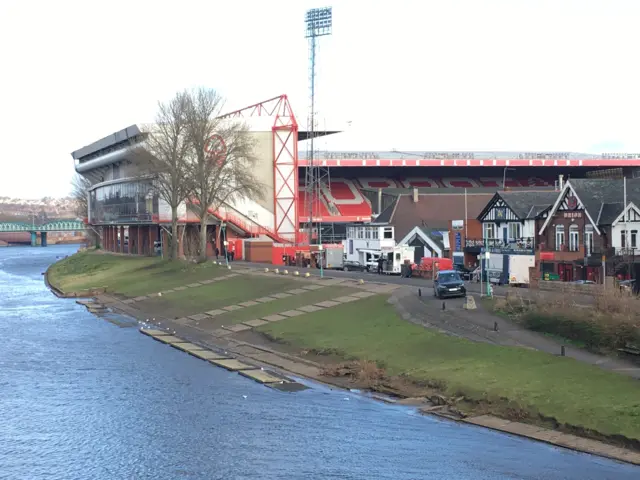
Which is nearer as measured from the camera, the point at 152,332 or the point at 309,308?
the point at 152,332

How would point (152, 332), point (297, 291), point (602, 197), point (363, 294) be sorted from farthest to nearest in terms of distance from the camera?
point (602, 197) → point (297, 291) → point (363, 294) → point (152, 332)

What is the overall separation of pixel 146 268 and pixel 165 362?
189 ft

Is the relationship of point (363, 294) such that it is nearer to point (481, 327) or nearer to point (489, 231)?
point (481, 327)

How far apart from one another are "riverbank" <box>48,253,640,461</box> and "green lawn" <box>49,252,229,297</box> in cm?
685

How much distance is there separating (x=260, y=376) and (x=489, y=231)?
50185 millimetres

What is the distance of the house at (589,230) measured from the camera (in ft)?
214

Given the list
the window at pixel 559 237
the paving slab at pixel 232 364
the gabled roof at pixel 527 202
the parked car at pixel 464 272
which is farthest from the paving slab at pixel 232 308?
the gabled roof at pixel 527 202

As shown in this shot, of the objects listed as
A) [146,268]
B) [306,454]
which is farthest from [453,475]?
[146,268]

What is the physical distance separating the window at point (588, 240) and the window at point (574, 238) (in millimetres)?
963

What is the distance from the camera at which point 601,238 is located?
222ft

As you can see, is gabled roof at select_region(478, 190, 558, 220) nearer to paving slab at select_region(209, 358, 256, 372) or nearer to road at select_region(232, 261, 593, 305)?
road at select_region(232, 261, 593, 305)

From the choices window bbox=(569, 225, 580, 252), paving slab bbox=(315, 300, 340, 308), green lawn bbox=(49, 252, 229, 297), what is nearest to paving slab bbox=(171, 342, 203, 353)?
paving slab bbox=(315, 300, 340, 308)

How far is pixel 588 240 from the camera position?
69.5 meters

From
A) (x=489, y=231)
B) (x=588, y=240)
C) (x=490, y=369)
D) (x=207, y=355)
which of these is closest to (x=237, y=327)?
(x=207, y=355)
